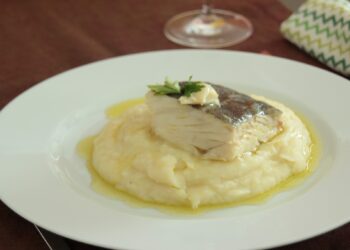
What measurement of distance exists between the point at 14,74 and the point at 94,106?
23.3 inches

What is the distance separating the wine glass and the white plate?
358 millimetres

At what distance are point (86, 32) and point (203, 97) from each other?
55.8 inches

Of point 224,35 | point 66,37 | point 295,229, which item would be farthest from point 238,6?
point 295,229

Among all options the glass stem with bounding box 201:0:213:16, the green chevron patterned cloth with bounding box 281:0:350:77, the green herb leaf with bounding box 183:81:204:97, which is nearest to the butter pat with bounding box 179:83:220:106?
the green herb leaf with bounding box 183:81:204:97

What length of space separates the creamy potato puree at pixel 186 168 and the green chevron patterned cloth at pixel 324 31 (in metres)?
0.70

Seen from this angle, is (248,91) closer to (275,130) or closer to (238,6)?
(275,130)

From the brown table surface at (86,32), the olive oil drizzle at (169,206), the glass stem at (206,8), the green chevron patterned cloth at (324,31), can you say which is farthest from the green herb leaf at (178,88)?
the glass stem at (206,8)

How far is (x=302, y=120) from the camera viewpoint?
2.33 meters

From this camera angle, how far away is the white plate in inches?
62.7

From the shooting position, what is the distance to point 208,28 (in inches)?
124

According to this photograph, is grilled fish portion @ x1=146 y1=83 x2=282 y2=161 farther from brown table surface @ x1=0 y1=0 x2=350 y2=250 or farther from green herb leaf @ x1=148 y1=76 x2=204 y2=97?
brown table surface @ x1=0 y1=0 x2=350 y2=250

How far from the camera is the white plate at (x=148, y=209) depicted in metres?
1.59

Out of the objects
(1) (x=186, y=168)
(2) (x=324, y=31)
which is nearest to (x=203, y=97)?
(1) (x=186, y=168)

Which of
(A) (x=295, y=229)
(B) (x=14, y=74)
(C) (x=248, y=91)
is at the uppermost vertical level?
(A) (x=295, y=229)
